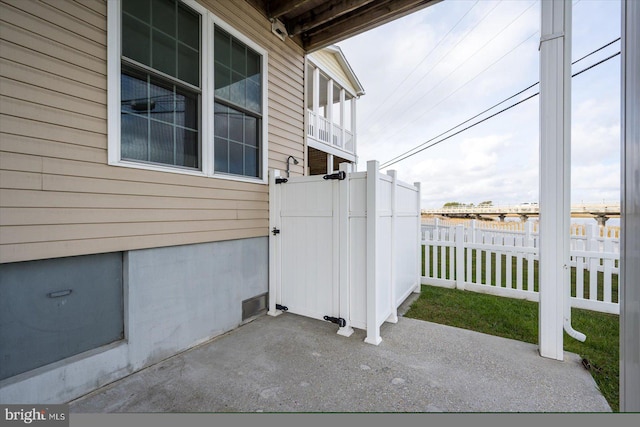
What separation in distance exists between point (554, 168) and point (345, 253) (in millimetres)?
2188

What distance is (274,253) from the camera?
12.1 ft

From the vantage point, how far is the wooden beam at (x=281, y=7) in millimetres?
3629

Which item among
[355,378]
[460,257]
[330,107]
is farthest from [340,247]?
[330,107]

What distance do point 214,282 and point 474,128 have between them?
11.8 metres

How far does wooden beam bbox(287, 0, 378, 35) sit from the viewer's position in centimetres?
376

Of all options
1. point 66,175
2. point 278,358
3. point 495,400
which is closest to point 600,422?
point 495,400

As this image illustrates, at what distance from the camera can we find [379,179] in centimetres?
301

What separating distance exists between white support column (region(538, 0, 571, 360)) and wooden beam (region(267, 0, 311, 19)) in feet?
9.33

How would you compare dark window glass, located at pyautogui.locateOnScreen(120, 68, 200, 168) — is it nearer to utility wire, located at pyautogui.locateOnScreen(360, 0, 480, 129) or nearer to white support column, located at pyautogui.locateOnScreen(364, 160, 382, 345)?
white support column, located at pyautogui.locateOnScreen(364, 160, 382, 345)

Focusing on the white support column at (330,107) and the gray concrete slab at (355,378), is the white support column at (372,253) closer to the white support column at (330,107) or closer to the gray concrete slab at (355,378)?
the gray concrete slab at (355,378)

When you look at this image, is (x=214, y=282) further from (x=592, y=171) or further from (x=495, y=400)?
(x=592, y=171)

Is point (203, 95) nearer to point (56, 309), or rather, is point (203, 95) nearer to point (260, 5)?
point (260, 5)

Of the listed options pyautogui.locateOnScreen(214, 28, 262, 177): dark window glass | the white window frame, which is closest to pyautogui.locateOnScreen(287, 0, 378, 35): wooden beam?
the white window frame

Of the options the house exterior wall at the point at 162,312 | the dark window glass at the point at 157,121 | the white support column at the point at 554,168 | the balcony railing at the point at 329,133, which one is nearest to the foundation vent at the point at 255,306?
the house exterior wall at the point at 162,312
